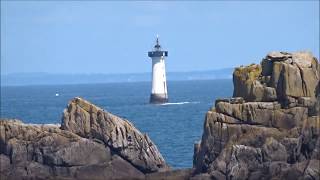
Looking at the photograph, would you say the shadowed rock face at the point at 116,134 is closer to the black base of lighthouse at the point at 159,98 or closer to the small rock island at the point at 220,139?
the small rock island at the point at 220,139

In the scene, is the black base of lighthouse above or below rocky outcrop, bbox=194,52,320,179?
below

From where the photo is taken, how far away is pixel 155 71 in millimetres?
121938

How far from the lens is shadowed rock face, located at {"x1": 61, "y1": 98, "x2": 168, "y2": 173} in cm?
5669

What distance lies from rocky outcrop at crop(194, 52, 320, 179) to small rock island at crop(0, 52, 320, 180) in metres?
0.05

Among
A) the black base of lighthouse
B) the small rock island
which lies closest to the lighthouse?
the black base of lighthouse

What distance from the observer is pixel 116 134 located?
57188 mm

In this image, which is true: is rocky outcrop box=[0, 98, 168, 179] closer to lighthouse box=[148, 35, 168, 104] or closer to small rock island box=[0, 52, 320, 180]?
small rock island box=[0, 52, 320, 180]

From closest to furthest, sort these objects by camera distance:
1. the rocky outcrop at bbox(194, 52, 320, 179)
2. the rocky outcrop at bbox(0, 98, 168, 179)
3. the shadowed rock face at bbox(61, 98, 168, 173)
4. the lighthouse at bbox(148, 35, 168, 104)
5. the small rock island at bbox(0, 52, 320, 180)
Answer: the rocky outcrop at bbox(194, 52, 320, 179), the small rock island at bbox(0, 52, 320, 180), the rocky outcrop at bbox(0, 98, 168, 179), the shadowed rock face at bbox(61, 98, 168, 173), the lighthouse at bbox(148, 35, 168, 104)

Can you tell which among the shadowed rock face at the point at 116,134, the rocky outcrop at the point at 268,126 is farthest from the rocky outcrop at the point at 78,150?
the rocky outcrop at the point at 268,126

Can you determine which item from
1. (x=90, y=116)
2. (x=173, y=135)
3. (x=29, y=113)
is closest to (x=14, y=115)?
(x=29, y=113)

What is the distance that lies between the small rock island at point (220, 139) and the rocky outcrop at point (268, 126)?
5 cm

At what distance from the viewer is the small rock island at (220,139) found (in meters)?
50.7

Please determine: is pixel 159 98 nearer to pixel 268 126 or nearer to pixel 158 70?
pixel 158 70

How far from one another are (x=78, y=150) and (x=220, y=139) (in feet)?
24.1
